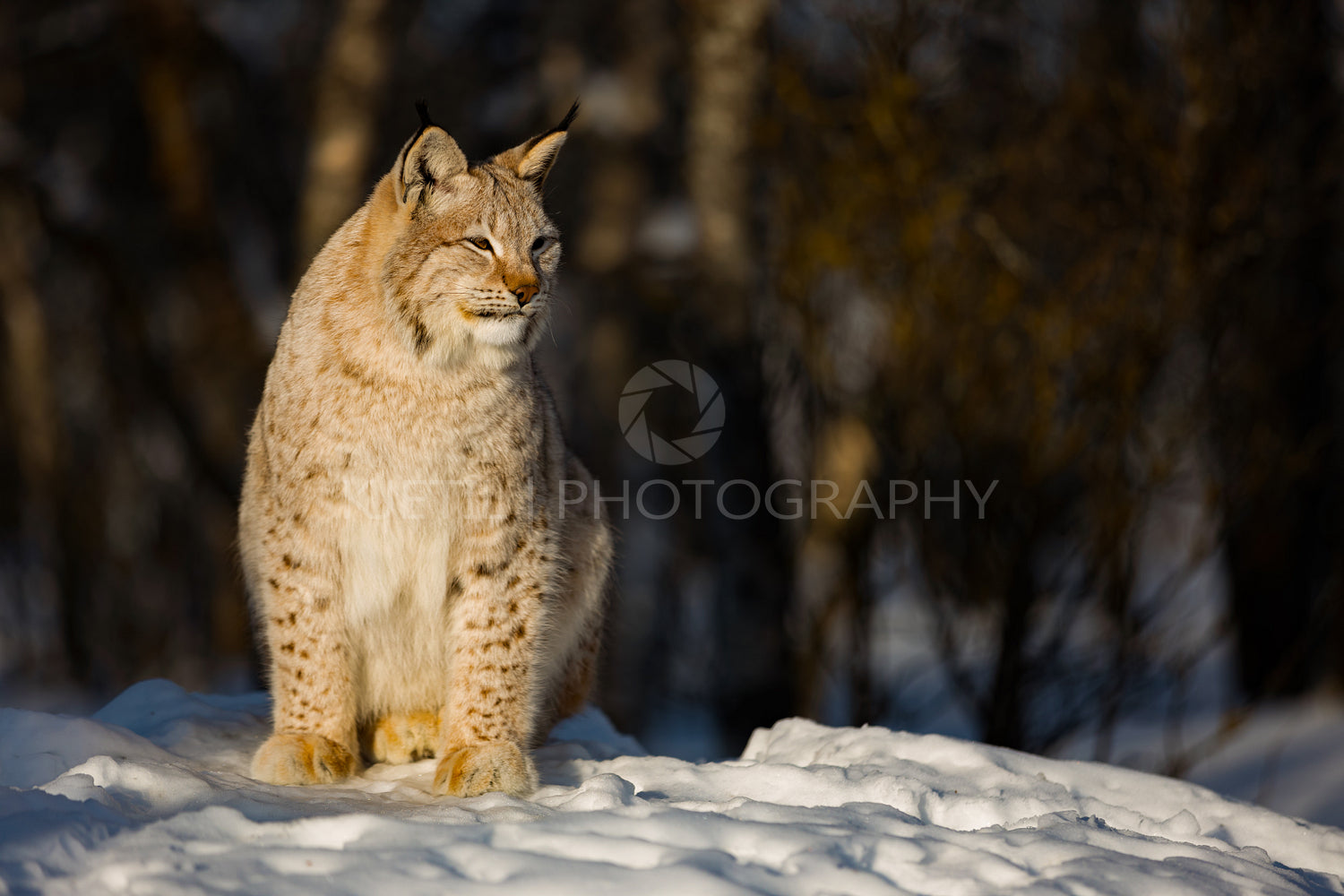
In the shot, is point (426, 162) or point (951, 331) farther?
point (951, 331)

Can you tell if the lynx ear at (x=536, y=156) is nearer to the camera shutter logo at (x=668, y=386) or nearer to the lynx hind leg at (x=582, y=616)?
the lynx hind leg at (x=582, y=616)

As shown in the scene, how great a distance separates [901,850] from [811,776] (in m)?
0.66

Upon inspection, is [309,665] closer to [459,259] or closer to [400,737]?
[400,737]

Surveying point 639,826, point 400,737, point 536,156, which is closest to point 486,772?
point 400,737

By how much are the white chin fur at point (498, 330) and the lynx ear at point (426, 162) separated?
1.50 ft

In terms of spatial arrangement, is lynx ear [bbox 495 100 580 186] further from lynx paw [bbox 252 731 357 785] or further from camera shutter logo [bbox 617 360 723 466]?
camera shutter logo [bbox 617 360 723 466]

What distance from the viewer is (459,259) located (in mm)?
3344

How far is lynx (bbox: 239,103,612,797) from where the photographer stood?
3191mm

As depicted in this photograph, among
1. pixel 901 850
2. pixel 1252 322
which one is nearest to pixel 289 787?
pixel 901 850

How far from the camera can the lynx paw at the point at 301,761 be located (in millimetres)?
3012

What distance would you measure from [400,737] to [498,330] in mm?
1297

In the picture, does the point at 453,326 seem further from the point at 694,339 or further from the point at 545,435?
the point at 694,339

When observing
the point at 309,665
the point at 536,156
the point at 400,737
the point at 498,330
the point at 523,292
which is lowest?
the point at 400,737

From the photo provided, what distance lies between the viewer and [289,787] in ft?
9.75
